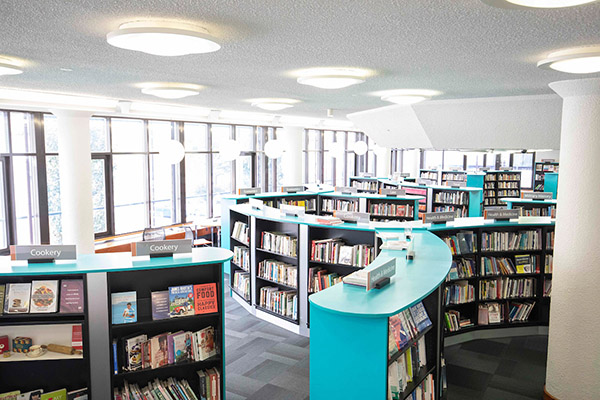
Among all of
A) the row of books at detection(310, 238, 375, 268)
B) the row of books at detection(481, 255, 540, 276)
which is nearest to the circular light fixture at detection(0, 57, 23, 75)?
the row of books at detection(310, 238, 375, 268)

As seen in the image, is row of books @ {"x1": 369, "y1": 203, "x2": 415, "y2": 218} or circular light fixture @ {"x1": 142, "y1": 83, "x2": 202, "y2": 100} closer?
circular light fixture @ {"x1": 142, "y1": 83, "x2": 202, "y2": 100}

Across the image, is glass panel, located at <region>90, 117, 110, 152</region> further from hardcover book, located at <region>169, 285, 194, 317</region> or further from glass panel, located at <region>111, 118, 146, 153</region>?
hardcover book, located at <region>169, 285, 194, 317</region>

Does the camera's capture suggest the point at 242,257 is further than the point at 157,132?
No

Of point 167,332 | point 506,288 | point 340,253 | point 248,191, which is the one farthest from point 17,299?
point 248,191

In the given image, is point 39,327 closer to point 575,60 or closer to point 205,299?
point 205,299

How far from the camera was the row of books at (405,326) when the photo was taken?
10.5 feet

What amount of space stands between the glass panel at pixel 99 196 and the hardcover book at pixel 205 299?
743 centimetres

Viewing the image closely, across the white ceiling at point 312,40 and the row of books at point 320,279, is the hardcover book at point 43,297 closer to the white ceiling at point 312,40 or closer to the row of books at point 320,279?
the white ceiling at point 312,40

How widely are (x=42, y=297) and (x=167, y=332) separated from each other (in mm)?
1117

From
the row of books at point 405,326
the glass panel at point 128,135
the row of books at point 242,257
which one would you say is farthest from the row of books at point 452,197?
the row of books at point 405,326

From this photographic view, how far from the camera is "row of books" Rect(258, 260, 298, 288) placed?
6809mm

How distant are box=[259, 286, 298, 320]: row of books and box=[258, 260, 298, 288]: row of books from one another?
0.57 ft

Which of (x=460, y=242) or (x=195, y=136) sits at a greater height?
(x=195, y=136)

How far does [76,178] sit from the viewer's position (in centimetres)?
834
